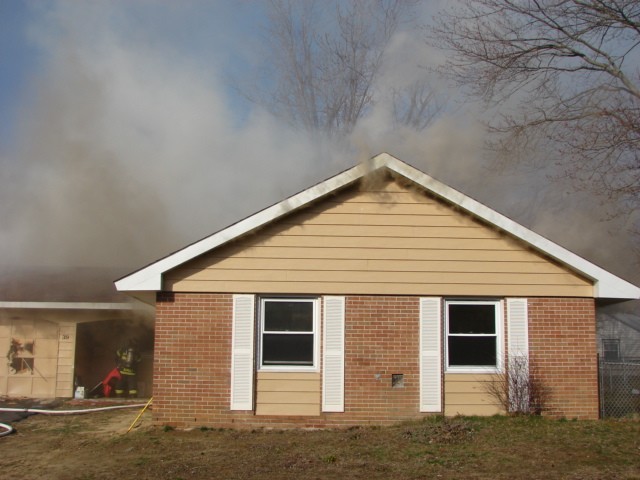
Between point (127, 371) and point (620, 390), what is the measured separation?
1135 cm

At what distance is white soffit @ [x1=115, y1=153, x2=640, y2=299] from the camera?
1083 cm

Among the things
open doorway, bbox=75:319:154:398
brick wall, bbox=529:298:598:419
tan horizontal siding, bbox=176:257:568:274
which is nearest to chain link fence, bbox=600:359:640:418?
brick wall, bbox=529:298:598:419

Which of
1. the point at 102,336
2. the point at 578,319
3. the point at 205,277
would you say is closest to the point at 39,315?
the point at 102,336

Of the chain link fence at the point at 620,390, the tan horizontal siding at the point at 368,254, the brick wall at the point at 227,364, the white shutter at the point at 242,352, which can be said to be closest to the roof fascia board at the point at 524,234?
the tan horizontal siding at the point at 368,254

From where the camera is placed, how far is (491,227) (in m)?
11.3

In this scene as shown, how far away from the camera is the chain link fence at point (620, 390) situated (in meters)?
13.3

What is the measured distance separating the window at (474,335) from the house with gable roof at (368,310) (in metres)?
0.02

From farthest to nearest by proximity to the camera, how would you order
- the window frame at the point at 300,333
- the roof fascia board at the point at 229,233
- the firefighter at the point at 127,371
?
1. the firefighter at the point at 127,371
2. the window frame at the point at 300,333
3. the roof fascia board at the point at 229,233

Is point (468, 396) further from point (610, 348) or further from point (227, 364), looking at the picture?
point (610, 348)

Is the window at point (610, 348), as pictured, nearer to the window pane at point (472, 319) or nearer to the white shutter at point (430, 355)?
the window pane at point (472, 319)

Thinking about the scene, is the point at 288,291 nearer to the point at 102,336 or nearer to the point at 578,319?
the point at 578,319

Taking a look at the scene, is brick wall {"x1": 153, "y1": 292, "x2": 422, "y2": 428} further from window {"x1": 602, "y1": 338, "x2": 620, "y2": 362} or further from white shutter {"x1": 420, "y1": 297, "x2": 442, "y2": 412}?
window {"x1": 602, "y1": 338, "x2": 620, "y2": 362}

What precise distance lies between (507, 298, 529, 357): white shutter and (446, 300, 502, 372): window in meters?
0.20

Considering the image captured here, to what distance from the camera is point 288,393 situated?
36.3 feet
